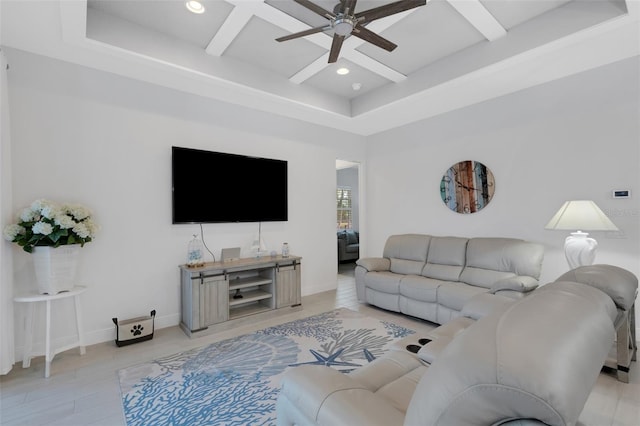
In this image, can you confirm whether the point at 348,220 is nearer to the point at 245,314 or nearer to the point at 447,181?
the point at 447,181

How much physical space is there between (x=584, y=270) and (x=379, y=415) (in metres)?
1.67

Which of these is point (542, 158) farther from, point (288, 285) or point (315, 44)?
point (288, 285)

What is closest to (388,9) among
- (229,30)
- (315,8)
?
(315,8)

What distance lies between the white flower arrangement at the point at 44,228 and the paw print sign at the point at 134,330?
0.92 metres

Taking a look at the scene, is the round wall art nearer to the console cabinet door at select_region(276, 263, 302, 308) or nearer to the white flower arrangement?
the console cabinet door at select_region(276, 263, 302, 308)

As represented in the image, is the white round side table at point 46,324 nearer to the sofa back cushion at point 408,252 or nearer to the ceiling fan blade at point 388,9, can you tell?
the ceiling fan blade at point 388,9

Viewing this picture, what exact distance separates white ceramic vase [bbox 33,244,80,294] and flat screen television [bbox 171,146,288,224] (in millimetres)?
1006

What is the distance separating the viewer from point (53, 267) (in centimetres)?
248

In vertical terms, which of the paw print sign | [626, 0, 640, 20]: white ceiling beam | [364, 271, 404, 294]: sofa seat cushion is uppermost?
[626, 0, 640, 20]: white ceiling beam

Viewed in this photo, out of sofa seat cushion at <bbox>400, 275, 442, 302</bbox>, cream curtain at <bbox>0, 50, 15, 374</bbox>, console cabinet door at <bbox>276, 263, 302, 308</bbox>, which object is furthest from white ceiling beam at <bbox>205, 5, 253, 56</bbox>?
sofa seat cushion at <bbox>400, 275, 442, 302</bbox>

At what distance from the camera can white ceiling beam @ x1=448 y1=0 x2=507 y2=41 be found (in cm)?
247

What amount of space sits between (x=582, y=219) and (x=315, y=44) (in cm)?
308

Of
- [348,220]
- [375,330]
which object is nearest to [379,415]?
[375,330]

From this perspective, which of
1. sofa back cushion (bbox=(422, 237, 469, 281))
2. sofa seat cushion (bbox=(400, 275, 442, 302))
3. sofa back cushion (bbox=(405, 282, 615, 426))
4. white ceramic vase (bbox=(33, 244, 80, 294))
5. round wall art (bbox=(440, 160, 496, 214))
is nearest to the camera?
sofa back cushion (bbox=(405, 282, 615, 426))
